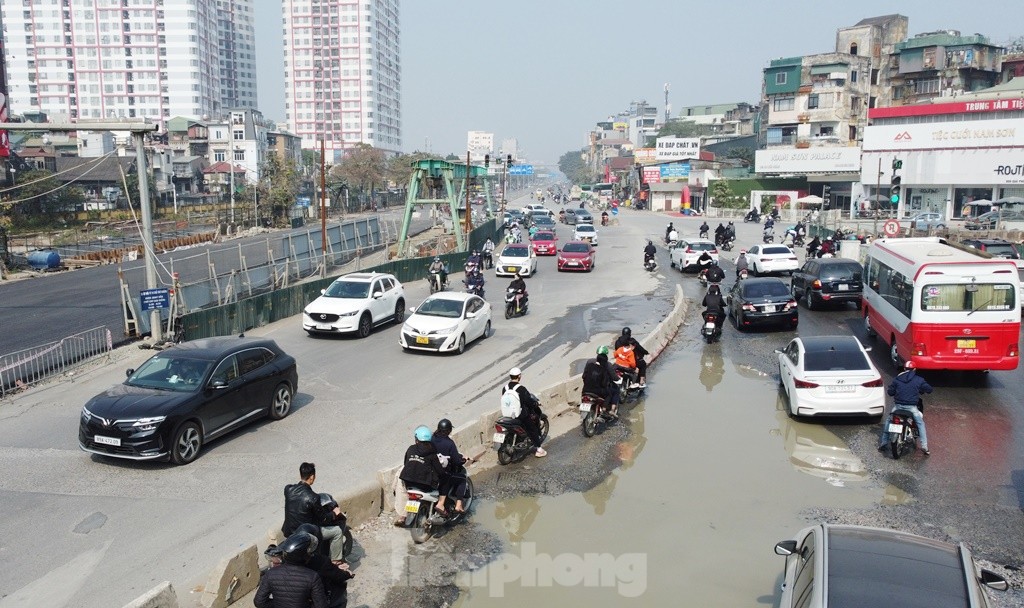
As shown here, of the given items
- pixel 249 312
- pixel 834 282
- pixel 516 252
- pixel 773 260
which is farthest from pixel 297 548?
pixel 516 252

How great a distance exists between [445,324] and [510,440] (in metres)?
8.49

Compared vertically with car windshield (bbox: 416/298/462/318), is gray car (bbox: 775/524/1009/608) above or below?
above

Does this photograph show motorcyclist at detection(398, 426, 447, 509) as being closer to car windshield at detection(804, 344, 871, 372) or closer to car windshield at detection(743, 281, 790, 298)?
car windshield at detection(804, 344, 871, 372)

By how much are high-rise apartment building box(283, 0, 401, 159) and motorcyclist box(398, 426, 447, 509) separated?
552ft

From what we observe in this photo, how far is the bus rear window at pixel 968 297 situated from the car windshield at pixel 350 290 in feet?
46.4

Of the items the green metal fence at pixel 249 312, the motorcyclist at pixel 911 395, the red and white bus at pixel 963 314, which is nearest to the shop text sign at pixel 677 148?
the green metal fence at pixel 249 312

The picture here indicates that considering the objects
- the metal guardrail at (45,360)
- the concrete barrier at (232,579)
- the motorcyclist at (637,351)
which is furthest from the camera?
the metal guardrail at (45,360)

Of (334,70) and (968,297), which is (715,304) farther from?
(334,70)

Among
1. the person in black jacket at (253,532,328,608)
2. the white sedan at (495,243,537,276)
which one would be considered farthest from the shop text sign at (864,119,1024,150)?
the person in black jacket at (253,532,328,608)

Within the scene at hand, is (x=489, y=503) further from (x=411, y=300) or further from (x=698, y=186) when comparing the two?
(x=698, y=186)

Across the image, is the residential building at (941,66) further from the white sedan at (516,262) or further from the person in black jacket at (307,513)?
the person in black jacket at (307,513)

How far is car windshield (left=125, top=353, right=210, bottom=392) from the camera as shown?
1248 centimetres

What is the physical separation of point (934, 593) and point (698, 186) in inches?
3749

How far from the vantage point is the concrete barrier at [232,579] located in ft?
24.9
